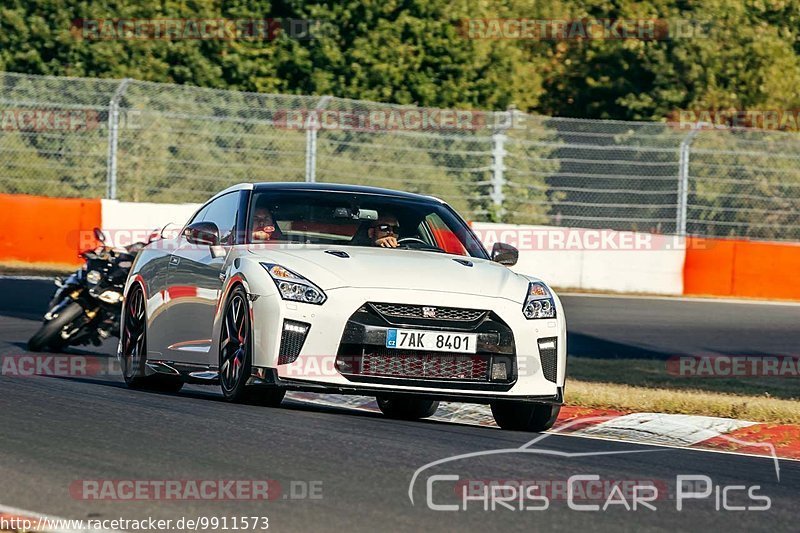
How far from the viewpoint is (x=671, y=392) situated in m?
13.0

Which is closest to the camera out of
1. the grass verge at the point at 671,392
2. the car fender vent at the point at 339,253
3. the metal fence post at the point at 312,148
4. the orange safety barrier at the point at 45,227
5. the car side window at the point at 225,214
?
the car fender vent at the point at 339,253

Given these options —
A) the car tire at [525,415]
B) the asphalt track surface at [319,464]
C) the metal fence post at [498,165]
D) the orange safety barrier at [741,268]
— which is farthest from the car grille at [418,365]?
the metal fence post at [498,165]

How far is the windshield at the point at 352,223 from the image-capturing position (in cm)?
971

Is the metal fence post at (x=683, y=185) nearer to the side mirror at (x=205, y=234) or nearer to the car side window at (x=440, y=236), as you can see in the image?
the car side window at (x=440, y=236)

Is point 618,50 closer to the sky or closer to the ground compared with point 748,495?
closer to the sky

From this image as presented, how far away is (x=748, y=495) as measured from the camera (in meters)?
6.95

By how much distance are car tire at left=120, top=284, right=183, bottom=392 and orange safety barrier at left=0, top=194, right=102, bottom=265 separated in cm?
1285

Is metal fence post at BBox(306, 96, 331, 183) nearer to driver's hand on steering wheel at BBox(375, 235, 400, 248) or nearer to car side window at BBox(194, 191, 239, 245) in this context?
car side window at BBox(194, 191, 239, 245)

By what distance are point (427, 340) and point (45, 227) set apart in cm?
1616

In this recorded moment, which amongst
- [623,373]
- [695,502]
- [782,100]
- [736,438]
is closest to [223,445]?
[695,502]

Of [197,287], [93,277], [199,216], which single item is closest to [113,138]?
[93,277]

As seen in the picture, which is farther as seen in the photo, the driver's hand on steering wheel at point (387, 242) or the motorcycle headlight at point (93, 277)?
the motorcycle headlight at point (93, 277)

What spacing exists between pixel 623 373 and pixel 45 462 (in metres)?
9.76

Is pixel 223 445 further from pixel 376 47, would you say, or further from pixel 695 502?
pixel 376 47
